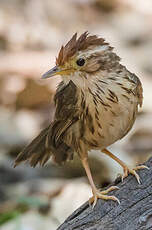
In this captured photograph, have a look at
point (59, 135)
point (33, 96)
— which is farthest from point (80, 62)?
point (33, 96)

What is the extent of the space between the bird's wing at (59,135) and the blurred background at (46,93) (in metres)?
0.62

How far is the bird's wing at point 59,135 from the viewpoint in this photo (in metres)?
5.25

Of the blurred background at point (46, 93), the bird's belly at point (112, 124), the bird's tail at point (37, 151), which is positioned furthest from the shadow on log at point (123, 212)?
the blurred background at point (46, 93)

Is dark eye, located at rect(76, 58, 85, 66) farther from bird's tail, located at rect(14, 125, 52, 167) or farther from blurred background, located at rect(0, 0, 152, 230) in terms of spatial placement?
blurred background, located at rect(0, 0, 152, 230)

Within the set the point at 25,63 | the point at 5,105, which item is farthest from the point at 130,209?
the point at 25,63

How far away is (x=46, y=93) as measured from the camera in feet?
29.2

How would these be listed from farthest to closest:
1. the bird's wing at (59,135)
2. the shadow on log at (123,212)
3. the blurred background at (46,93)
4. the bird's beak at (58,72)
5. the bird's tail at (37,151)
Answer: the blurred background at (46,93) → the bird's tail at (37,151) → the bird's wing at (59,135) → the bird's beak at (58,72) → the shadow on log at (123,212)

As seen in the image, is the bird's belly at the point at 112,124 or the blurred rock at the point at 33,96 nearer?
the bird's belly at the point at 112,124

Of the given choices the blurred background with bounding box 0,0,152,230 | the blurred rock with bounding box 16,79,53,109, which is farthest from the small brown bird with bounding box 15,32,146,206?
the blurred rock with bounding box 16,79,53,109

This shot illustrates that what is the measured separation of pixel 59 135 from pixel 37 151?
432 mm

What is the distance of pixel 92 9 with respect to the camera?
484 inches

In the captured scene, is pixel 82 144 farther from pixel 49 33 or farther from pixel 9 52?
pixel 49 33

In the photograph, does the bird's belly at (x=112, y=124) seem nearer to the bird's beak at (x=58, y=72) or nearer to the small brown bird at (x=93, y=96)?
the small brown bird at (x=93, y=96)

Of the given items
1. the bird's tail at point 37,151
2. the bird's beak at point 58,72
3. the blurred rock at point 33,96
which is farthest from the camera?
the blurred rock at point 33,96
